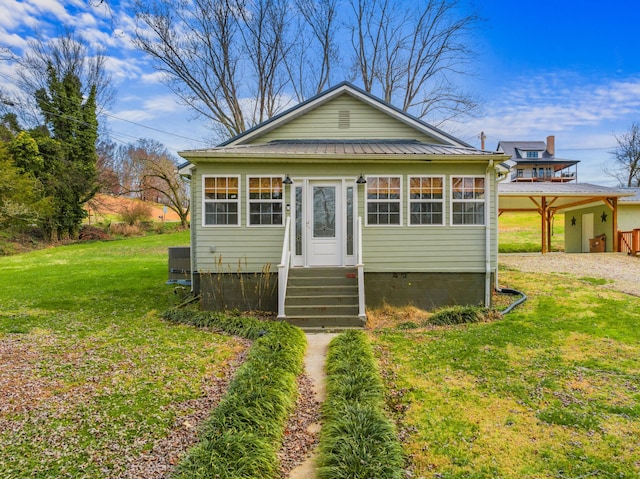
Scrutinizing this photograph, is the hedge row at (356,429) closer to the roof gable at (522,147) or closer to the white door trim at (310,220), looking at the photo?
the white door trim at (310,220)

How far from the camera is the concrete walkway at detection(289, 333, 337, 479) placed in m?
3.01

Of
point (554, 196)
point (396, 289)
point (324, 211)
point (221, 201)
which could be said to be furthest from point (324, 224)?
point (554, 196)

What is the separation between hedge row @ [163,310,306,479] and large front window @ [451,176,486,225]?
5151mm

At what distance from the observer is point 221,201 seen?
856 centimetres

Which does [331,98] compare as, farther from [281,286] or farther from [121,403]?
[121,403]

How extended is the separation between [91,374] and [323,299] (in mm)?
4322

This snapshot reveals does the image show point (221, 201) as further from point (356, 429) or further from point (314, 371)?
point (356, 429)

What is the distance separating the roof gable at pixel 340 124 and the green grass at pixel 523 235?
12748 mm

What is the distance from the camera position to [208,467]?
277 centimetres

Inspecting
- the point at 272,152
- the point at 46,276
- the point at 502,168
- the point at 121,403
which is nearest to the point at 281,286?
the point at 272,152

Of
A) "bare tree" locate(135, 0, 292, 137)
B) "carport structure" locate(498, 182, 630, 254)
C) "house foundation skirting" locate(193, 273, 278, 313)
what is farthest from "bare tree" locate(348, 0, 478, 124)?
"house foundation skirting" locate(193, 273, 278, 313)

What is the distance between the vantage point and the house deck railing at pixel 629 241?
15.4m

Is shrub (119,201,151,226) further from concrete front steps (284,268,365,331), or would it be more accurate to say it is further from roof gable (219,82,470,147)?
concrete front steps (284,268,365,331)

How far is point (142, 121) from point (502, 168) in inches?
871
